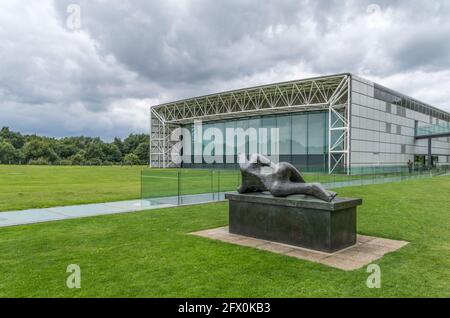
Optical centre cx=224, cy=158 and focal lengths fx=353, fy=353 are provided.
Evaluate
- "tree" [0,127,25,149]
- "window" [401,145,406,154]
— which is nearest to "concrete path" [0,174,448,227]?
"window" [401,145,406,154]

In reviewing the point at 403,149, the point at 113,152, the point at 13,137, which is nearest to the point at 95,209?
the point at 403,149

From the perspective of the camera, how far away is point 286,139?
4262 centimetres

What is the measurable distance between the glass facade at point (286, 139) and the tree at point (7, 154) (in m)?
66.7

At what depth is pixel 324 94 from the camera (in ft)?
126

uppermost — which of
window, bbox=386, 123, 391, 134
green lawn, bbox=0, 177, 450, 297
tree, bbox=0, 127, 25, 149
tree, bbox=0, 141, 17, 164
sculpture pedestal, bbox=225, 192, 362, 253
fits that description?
tree, bbox=0, 127, 25, 149

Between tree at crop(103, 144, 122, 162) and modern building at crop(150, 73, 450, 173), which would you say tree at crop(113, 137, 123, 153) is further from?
modern building at crop(150, 73, 450, 173)

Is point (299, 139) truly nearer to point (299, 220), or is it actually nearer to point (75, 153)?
point (299, 220)

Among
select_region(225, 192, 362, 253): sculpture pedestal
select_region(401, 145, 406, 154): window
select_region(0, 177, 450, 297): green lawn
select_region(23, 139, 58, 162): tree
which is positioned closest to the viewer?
select_region(0, 177, 450, 297): green lawn

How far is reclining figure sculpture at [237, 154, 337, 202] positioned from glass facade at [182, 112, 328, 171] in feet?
89.1

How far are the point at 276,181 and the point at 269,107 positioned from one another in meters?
38.2

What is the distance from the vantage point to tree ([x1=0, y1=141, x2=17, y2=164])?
91750 mm

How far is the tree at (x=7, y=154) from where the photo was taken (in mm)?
91750

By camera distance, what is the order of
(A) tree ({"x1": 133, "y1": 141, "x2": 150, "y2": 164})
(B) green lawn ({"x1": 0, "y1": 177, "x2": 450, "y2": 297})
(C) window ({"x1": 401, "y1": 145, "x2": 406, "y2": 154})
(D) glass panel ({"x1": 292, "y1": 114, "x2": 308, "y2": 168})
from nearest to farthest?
(B) green lawn ({"x1": 0, "y1": 177, "x2": 450, "y2": 297}) < (D) glass panel ({"x1": 292, "y1": 114, "x2": 308, "y2": 168}) < (C) window ({"x1": 401, "y1": 145, "x2": 406, "y2": 154}) < (A) tree ({"x1": 133, "y1": 141, "x2": 150, "y2": 164})

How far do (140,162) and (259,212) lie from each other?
8249 centimetres
